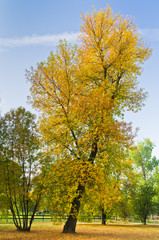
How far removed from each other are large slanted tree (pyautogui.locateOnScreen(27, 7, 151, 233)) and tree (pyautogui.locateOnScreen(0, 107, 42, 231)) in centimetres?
275

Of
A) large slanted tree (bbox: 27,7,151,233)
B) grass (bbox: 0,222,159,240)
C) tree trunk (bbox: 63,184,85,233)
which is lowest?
grass (bbox: 0,222,159,240)

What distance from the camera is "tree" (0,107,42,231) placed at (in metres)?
15.7

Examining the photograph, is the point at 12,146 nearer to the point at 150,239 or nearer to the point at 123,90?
the point at 123,90

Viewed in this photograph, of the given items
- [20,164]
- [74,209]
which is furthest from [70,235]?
[20,164]

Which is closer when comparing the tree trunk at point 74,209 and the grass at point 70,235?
the grass at point 70,235

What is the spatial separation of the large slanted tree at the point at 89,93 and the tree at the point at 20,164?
275 cm

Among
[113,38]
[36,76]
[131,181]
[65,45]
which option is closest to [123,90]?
[113,38]

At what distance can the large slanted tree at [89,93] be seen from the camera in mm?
13469

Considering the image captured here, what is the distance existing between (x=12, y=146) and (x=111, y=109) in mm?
7702

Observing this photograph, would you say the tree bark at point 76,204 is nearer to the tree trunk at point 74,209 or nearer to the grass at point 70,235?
the tree trunk at point 74,209

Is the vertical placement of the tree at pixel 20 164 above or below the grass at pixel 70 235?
above

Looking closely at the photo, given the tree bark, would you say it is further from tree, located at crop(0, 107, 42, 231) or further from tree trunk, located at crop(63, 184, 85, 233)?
tree, located at crop(0, 107, 42, 231)

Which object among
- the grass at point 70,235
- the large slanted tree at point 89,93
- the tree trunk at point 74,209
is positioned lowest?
the grass at point 70,235

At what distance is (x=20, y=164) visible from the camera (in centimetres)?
1675
